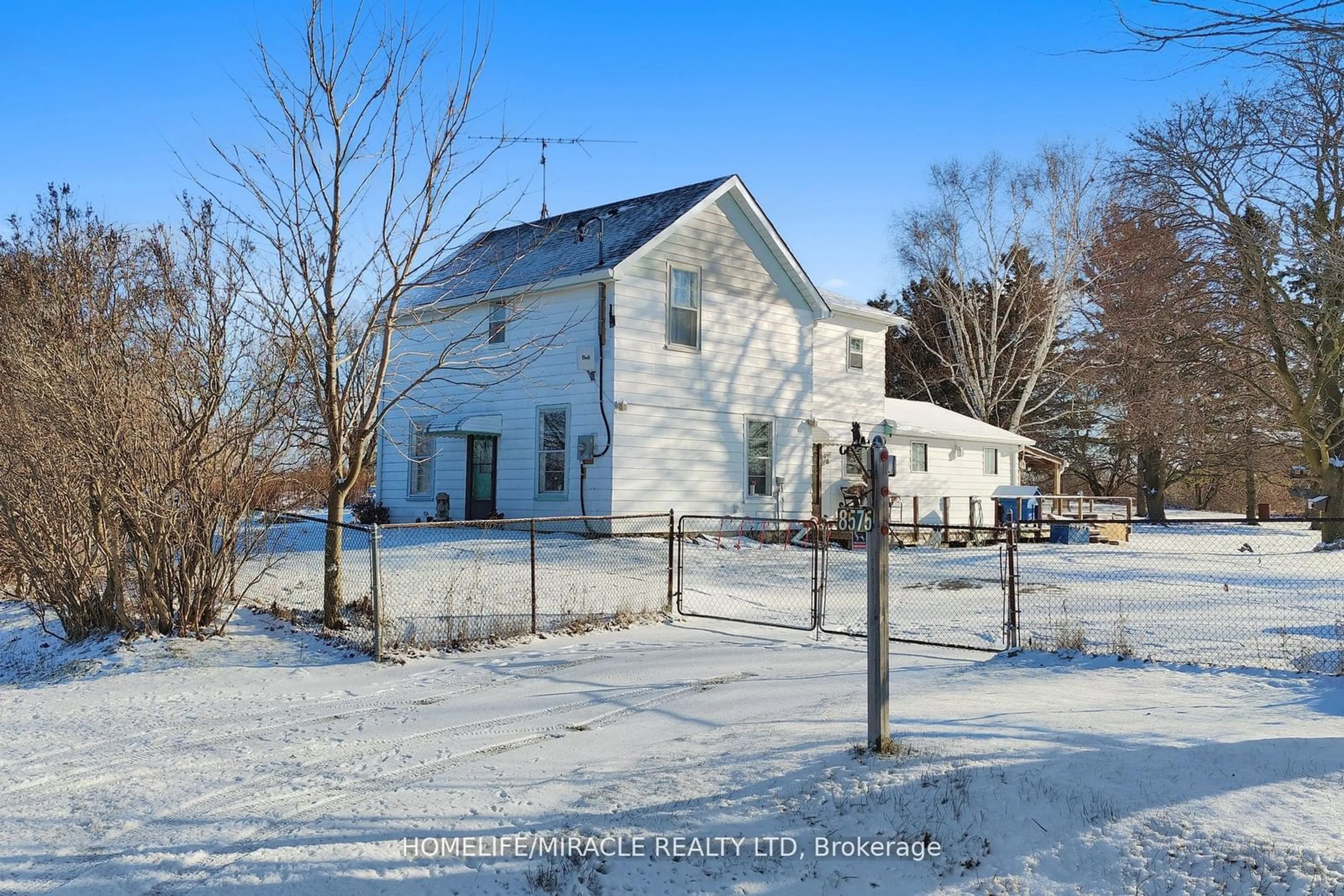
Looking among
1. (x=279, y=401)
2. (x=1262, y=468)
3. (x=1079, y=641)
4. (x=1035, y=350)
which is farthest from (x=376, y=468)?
(x=1262, y=468)

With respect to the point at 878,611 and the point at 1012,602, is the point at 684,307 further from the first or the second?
the point at 878,611

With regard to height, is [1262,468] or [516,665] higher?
[1262,468]

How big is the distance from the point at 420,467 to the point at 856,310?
38.0 ft

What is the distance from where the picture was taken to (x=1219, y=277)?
23062 millimetres

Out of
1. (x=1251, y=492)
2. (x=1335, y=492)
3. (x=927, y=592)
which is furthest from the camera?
(x=1251, y=492)

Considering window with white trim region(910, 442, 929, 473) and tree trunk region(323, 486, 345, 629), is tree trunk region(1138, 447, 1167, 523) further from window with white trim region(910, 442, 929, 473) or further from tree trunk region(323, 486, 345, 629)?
tree trunk region(323, 486, 345, 629)

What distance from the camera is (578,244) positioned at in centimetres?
2066

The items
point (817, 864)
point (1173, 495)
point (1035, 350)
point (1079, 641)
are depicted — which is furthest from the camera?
point (1173, 495)

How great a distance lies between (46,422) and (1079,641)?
10.4m

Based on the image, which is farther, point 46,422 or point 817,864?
point 46,422

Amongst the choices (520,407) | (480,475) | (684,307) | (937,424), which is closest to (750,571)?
(684,307)

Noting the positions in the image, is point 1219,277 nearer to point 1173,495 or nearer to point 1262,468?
point 1262,468

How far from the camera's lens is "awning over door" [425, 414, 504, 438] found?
65.8 ft

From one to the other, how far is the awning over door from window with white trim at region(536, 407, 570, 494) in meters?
1.12
